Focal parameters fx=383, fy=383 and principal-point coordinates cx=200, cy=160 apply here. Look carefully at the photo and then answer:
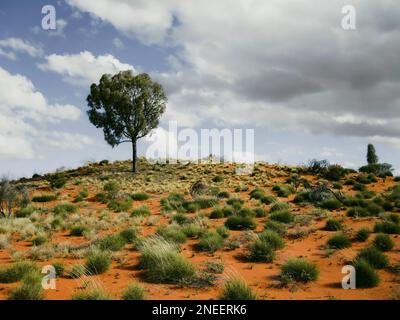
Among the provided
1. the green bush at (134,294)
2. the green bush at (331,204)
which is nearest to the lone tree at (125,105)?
the green bush at (331,204)

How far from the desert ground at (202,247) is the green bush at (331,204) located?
0.22 feet

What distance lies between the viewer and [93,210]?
1039 inches

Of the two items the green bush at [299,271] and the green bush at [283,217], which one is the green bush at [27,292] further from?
the green bush at [283,217]

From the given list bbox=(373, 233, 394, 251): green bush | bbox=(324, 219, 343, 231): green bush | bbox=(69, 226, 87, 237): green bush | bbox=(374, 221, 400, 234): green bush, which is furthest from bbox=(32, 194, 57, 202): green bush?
bbox=(373, 233, 394, 251): green bush

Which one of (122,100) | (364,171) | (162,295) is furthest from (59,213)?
(364,171)

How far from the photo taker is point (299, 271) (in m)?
11.6

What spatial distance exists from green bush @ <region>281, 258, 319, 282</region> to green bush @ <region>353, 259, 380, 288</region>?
117cm

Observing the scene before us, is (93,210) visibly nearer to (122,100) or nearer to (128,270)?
(128,270)

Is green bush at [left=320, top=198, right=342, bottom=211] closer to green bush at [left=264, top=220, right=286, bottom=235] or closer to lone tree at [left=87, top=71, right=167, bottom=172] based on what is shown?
green bush at [left=264, top=220, right=286, bottom=235]

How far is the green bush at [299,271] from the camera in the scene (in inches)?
446

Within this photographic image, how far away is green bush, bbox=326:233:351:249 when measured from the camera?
584 inches
